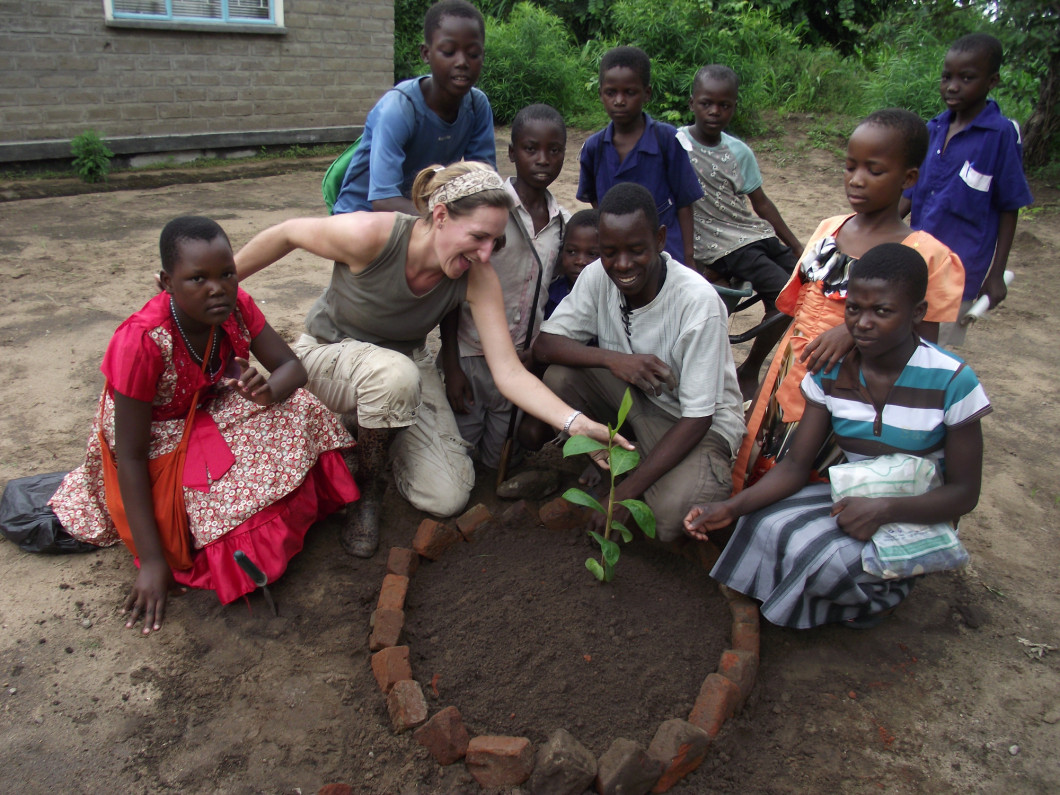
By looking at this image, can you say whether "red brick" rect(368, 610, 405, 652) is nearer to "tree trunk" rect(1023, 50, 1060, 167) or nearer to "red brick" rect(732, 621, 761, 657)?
"red brick" rect(732, 621, 761, 657)

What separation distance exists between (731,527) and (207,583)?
1862mm

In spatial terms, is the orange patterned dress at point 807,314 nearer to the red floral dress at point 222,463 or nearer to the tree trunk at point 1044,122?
the red floral dress at point 222,463

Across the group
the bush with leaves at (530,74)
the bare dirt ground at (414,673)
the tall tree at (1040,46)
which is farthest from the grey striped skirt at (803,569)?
the bush with leaves at (530,74)

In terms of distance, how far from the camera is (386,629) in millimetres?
2336

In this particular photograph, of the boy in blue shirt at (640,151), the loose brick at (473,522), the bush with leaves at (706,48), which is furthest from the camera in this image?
the bush with leaves at (706,48)

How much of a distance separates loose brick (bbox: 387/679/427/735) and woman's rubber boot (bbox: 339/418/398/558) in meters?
0.74

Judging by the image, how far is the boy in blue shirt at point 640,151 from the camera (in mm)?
3410

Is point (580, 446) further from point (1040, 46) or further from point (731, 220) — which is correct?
point (1040, 46)

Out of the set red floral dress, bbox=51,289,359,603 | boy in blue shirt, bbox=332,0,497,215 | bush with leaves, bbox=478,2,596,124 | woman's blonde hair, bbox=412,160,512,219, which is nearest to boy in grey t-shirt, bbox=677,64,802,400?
boy in blue shirt, bbox=332,0,497,215

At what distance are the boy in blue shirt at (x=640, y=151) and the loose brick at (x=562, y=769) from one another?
7.36ft

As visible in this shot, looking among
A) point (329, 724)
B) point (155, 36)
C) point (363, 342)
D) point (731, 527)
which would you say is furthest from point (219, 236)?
point (155, 36)

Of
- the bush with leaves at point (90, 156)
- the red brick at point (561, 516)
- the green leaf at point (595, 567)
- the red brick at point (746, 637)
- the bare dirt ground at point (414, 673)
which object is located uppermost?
the bush with leaves at point (90, 156)

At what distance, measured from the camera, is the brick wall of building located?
6.93 metres

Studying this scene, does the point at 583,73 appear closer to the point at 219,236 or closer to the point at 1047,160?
the point at 1047,160
